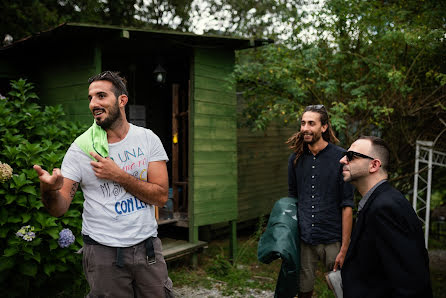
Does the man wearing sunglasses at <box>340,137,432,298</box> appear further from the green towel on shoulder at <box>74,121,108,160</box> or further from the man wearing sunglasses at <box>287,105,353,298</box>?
the green towel on shoulder at <box>74,121,108,160</box>

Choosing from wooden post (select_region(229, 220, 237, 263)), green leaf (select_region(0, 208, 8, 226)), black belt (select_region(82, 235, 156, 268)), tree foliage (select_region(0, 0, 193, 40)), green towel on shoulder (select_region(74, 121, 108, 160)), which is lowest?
wooden post (select_region(229, 220, 237, 263))

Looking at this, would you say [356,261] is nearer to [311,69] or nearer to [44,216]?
[44,216]

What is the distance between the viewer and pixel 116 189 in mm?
2410

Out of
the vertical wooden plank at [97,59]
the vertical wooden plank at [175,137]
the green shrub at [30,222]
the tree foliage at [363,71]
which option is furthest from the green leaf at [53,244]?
the tree foliage at [363,71]

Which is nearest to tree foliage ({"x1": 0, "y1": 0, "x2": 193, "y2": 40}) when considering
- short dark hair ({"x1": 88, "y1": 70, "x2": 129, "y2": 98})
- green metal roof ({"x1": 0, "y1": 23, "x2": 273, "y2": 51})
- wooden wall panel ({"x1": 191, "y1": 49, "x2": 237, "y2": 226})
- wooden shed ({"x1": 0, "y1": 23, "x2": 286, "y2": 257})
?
wooden shed ({"x1": 0, "y1": 23, "x2": 286, "y2": 257})

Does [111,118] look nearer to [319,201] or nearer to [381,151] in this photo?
[381,151]

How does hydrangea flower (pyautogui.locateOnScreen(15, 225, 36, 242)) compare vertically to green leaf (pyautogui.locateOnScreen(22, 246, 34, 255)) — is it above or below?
above

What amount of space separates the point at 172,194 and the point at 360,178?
205 inches

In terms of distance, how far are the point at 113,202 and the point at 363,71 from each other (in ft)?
17.7

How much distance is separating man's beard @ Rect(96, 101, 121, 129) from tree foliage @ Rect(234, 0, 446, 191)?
389cm

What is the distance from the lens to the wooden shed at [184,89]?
17.9 feet

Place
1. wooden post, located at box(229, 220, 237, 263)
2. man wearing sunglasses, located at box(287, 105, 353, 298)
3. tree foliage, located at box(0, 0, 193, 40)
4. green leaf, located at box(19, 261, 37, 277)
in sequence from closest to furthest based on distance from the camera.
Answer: man wearing sunglasses, located at box(287, 105, 353, 298), green leaf, located at box(19, 261, 37, 277), wooden post, located at box(229, 220, 237, 263), tree foliage, located at box(0, 0, 193, 40)

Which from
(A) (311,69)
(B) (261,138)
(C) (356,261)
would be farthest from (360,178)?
(B) (261,138)

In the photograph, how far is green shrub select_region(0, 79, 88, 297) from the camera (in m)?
3.72
